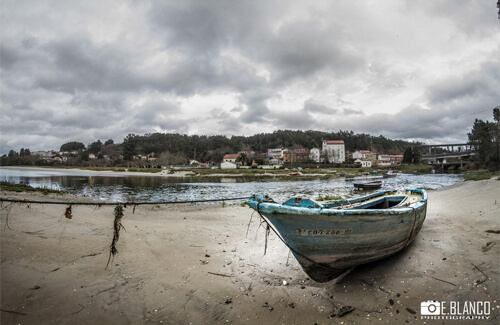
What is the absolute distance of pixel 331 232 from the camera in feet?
14.9

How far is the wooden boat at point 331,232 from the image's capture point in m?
4.40

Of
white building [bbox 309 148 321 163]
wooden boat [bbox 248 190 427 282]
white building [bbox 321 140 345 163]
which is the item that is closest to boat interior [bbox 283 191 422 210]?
wooden boat [bbox 248 190 427 282]

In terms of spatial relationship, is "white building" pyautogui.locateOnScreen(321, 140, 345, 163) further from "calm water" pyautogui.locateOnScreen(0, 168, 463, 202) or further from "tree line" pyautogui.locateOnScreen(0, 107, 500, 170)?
"calm water" pyautogui.locateOnScreen(0, 168, 463, 202)

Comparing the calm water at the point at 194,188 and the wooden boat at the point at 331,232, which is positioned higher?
the wooden boat at the point at 331,232

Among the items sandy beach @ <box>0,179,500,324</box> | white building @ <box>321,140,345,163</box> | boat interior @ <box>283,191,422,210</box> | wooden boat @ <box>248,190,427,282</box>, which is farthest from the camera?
white building @ <box>321,140,345,163</box>

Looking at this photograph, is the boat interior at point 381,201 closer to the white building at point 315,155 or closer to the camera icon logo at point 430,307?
the camera icon logo at point 430,307

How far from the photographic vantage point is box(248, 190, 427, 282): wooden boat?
440 centimetres

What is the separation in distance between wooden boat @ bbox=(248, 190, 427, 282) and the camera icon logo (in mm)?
1155

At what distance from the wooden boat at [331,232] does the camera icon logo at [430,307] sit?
1.16 m

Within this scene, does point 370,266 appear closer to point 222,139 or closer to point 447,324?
point 447,324

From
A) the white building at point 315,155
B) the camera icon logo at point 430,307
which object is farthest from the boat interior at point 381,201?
the white building at point 315,155

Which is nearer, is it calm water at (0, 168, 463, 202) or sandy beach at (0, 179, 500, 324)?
sandy beach at (0, 179, 500, 324)

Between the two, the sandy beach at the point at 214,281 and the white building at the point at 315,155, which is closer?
the sandy beach at the point at 214,281

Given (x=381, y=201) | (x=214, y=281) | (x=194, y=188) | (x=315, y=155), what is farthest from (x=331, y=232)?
(x=315, y=155)
